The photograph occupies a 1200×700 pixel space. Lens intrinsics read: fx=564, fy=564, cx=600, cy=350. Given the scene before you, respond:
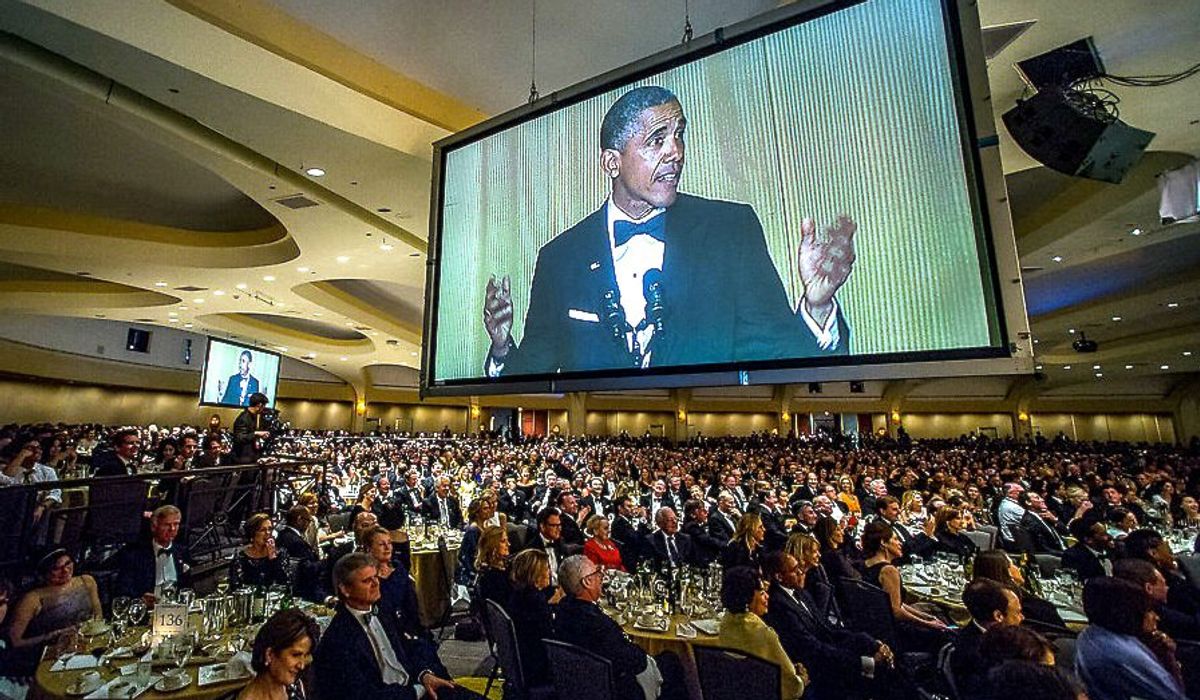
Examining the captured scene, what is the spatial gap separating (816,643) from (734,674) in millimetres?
1079

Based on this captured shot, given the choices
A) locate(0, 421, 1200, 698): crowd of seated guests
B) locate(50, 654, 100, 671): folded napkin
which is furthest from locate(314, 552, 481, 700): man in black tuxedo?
locate(50, 654, 100, 671): folded napkin

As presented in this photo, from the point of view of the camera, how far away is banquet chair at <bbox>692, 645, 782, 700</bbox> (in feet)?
8.63

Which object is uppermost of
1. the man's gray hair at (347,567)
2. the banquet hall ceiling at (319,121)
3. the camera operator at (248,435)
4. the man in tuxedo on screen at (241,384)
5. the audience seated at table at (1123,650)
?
the banquet hall ceiling at (319,121)

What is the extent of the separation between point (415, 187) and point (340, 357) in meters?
21.8

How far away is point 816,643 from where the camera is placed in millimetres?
3490

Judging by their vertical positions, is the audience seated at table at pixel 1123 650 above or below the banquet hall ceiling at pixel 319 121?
below

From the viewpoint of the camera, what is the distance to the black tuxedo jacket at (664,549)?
21.4 ft

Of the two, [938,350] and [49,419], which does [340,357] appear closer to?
[49,419]

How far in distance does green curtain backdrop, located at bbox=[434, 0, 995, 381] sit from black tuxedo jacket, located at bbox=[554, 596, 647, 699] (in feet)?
6.11

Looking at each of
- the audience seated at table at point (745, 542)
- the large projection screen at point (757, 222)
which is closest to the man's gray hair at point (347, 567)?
the large projection screen at point (757, 222)

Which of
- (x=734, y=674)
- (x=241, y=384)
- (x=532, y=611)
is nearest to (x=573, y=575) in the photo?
(x=532, y=611)

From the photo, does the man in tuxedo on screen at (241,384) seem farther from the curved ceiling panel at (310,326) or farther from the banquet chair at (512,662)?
the banquet chair at (512,662)

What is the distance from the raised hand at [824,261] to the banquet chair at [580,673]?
2032mm

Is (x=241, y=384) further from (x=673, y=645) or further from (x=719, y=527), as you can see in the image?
(x=673, y=645)
